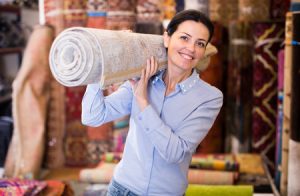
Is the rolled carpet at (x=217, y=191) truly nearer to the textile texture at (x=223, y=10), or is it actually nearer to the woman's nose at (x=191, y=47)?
the woman's nose at (x=191, y=47)

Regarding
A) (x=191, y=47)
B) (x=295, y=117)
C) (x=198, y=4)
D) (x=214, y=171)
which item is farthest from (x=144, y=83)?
(x=198, y=4)

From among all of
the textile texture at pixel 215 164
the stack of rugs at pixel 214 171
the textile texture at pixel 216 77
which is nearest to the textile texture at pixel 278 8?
the textile texture at pixel 216 77

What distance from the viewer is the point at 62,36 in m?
1.37

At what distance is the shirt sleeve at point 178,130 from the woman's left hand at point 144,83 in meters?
0.03

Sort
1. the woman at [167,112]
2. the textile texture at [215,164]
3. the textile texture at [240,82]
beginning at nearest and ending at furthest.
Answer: the woman at [167,112] < the textile texture at [215,164] < the textile texture at [240,82]

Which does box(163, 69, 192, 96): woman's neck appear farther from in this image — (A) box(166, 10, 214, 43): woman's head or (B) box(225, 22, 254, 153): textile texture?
(B) box(225, 22, 254, 153): textile texture

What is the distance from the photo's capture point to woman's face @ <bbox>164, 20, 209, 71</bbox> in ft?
4.88

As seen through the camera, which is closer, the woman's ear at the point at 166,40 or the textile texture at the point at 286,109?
the woman's ear at the point at 166,40

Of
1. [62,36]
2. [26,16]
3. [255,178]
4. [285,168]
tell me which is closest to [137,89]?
[62,36]

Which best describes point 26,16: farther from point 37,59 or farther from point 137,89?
point 137,89

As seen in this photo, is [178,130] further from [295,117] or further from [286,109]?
[286,109]

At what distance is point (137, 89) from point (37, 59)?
2.23m

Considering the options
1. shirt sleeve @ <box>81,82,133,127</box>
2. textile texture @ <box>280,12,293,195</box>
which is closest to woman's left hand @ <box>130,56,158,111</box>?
shirt sleeve @ <box>81,82,133,127</box>

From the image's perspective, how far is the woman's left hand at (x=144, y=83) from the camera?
1.47 metres
